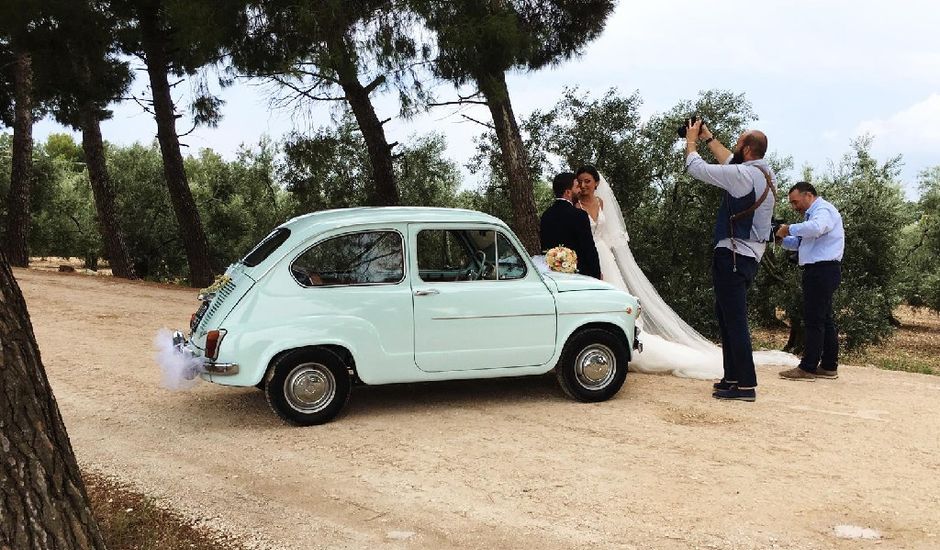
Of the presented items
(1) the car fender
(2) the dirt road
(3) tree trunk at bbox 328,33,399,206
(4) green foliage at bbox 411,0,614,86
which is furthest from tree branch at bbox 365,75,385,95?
(1) the car fender

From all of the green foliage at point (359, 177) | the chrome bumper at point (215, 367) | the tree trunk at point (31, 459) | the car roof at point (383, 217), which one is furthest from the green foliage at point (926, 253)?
the tree trunk at point (31, 459)

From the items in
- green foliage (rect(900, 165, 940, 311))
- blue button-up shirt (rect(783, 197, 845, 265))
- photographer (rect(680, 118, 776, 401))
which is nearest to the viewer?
photographer (rect(680, 118, 776, 401))

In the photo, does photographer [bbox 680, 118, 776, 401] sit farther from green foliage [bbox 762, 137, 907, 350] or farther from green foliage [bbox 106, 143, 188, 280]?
green foliage [bbox 106, 143, 188, 280]

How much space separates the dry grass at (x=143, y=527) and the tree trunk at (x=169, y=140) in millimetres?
14566

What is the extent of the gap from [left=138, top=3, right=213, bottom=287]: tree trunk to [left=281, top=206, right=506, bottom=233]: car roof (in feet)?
42.1

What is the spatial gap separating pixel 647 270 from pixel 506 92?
17.3 feet

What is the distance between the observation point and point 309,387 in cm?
654

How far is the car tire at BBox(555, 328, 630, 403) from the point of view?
7293mm

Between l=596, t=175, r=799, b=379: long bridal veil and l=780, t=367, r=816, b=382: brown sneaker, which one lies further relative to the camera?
l=596, t=175, r=799, b=379: long bridal veil

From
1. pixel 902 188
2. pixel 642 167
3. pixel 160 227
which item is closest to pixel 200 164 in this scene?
pixel 160 227

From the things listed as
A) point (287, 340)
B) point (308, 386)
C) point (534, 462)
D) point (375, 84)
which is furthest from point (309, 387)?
point (375, 84)

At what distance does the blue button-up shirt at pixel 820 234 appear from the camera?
328 inches

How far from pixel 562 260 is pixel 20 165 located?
20.1 metres

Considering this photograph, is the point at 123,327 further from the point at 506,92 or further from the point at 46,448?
the point at 46,448
